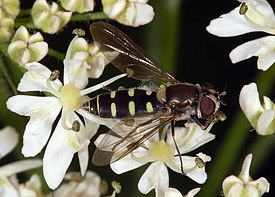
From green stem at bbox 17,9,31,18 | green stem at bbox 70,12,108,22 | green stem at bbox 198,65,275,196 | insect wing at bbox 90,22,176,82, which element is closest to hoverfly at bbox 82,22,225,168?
insect wing at bbox 90,22,176,82

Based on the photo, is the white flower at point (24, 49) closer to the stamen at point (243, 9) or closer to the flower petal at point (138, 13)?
the flower petal at point (138, 13)

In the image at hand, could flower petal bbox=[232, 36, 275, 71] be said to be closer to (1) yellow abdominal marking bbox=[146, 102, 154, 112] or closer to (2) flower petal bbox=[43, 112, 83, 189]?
(1) yellow abdominal marking bbox=[146, 102, 154, 112]

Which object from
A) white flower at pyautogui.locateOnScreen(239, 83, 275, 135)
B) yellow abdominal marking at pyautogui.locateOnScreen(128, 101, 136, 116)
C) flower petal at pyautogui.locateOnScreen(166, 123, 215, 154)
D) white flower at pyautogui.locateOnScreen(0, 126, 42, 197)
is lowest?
white flower at pyautogui.locateOnScreen(0, 126, 42, 197)

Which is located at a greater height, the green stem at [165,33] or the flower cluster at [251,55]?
the flower cluster at [251,55]

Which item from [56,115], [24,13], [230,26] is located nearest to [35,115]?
[56,115]

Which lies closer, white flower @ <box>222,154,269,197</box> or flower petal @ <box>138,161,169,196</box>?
white flower @ <box>222,154,269,197</box>

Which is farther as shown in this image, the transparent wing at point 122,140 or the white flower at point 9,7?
the white flower at point 9,7

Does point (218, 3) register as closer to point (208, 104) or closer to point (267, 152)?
point (267, 152)

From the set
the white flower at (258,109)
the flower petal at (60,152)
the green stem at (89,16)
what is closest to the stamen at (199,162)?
the white flower at (258,109)
